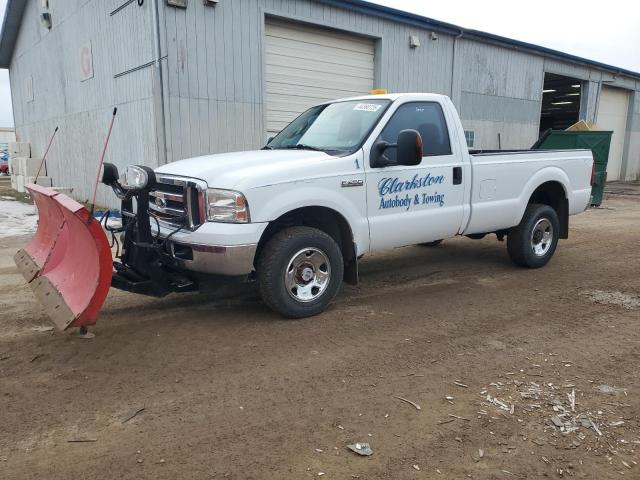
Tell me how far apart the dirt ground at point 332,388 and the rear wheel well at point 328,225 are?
0.48 m

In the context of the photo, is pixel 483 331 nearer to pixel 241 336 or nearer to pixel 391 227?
pixel 391 227

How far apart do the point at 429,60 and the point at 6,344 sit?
506 inches

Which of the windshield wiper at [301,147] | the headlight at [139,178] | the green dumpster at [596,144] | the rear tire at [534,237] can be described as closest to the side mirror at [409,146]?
the windshield wiper at [301,147]

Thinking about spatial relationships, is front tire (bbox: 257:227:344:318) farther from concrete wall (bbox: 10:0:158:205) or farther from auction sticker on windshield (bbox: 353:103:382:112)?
concrete wall (bbox: 10:0:158:205)

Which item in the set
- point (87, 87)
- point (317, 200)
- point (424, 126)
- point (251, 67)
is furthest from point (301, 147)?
point (87, 87)

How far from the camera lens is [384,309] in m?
5.22

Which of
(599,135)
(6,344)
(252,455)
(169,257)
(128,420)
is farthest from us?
(599,135)

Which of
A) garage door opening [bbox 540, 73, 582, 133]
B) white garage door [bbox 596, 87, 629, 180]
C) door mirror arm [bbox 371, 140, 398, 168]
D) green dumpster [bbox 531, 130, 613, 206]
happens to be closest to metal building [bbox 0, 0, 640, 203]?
white garage door [bbox 596, 87, 629, 180]

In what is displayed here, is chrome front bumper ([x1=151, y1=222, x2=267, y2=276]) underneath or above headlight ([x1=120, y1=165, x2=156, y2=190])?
underneath

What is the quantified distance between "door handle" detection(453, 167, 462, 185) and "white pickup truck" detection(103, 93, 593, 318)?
11 mm

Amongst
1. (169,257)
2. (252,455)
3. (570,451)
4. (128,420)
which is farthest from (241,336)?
(570,451)

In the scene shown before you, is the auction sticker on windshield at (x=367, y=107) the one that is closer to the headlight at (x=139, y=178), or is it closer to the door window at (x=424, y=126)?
the door window at (x=424, y=126)

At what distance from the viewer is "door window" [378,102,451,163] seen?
17.4ft

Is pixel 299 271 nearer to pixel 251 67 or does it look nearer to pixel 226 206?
pixel 226 206
